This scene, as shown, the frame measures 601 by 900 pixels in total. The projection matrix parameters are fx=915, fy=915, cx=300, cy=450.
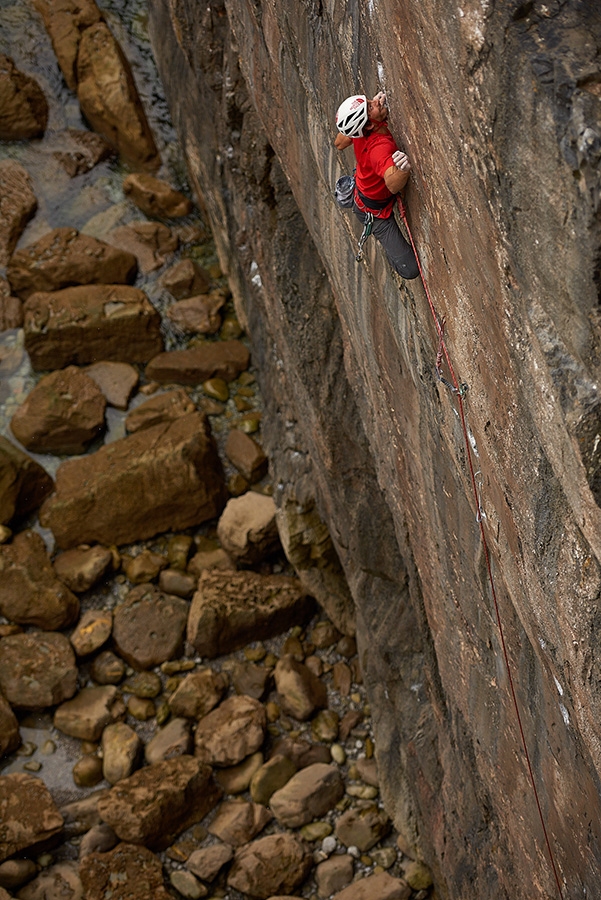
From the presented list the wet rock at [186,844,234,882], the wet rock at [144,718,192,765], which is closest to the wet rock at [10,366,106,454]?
the wet rock at [144,718,192,765]

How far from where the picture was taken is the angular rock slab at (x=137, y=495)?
9047mm

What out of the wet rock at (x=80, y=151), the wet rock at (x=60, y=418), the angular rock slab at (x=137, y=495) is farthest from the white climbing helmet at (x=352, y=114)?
the wet rock at (x=80, y=151)

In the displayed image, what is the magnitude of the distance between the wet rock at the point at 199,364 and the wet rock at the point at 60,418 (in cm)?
Result: 78

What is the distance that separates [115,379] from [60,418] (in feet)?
3.05

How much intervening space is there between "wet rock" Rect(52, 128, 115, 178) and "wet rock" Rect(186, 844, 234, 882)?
8757 millimetres

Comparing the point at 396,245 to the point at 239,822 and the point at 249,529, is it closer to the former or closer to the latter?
the point at 239,822

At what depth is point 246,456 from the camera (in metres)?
9.62

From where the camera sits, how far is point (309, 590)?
837cm

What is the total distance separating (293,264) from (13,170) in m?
6.67

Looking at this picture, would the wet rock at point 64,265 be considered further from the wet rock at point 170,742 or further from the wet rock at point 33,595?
the wet rock at point 170,742

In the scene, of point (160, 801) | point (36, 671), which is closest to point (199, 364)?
point (36, 671)

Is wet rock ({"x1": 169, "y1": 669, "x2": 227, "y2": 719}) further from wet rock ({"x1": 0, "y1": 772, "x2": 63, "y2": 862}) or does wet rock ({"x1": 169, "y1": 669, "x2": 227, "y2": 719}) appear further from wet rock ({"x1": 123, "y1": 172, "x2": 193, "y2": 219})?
wet rock ({"x1": 123, "y1": 172, "x2": 193, "y2": 219})

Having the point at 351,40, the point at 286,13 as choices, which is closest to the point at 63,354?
the point at 286,13

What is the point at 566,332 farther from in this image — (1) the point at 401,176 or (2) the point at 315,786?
(2) the point at 315,786
